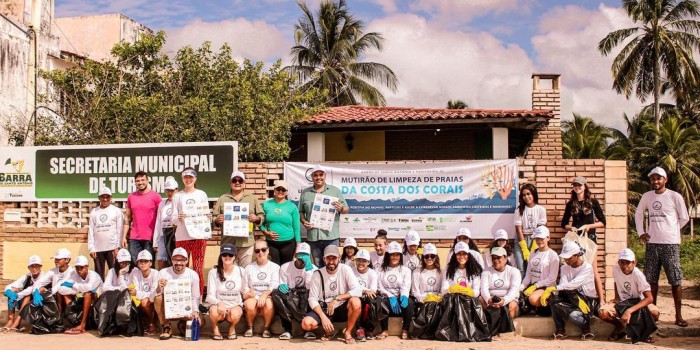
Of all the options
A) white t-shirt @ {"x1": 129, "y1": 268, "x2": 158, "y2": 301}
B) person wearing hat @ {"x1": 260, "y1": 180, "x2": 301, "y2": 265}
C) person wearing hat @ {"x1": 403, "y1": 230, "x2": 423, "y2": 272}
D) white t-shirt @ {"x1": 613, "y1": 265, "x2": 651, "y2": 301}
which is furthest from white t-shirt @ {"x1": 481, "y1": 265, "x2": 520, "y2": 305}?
white t-shirt @ {"x1": 129, "y1": 268, "x2": 158, "y2": 301}

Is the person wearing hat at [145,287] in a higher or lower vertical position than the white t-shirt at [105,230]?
lower

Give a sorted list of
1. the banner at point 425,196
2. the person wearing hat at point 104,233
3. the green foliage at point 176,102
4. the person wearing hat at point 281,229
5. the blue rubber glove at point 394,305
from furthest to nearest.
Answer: the green foliage at point 176,102, the banner at point 425,196, the person wearing hat at point 104,233, the person wearing hat at point 281,229, the blue rubber glove at point 394,305

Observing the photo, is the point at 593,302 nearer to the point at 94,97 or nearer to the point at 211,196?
the point at 211,196

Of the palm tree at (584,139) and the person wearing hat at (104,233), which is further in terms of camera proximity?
the palm tree at (584,139)

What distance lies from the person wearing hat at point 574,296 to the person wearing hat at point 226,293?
3.47 m

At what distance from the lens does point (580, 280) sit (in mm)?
7664

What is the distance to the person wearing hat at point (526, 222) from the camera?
8.49 meters

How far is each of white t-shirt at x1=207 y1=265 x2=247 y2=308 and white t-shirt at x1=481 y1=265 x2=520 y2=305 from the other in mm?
2818

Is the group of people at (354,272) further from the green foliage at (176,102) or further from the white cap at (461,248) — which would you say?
the green foliage at (176,102)

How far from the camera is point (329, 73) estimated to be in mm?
27281

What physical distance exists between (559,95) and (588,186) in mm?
7614

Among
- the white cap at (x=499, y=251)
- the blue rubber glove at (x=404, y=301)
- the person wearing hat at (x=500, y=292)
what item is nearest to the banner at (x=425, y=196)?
the white cap at (x=499, y=251)

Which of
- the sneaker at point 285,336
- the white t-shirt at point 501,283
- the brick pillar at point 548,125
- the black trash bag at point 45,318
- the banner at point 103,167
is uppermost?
the brick pillar at point 548,125

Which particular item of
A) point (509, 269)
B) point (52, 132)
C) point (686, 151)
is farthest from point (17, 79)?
point (686, 151)
